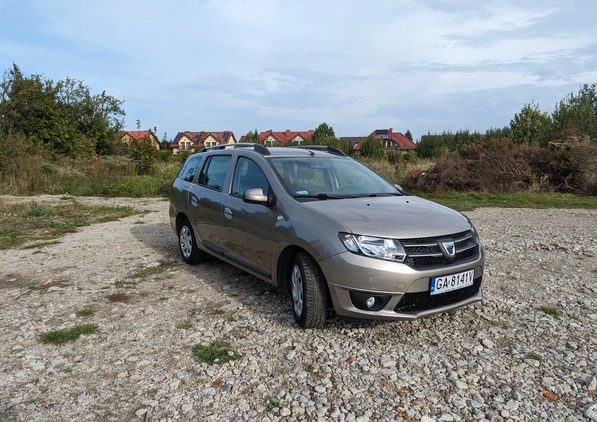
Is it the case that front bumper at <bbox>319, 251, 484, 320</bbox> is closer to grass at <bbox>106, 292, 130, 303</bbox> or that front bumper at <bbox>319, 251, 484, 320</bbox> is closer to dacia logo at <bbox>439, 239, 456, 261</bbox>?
dacia logo at <bbox>439, 239, 456, 261</bbox>

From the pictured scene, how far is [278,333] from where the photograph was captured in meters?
3.94

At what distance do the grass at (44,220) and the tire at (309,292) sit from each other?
6345 millimetres

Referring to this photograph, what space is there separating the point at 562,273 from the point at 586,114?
2058 centimetres

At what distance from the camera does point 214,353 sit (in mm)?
3559

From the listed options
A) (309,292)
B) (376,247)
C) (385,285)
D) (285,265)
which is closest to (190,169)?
(285,265)

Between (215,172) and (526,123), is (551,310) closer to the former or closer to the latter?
(215,172)

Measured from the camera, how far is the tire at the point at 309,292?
3.71 meters

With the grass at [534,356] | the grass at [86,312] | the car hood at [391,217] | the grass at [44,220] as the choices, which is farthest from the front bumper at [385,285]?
the grass at [44,220]

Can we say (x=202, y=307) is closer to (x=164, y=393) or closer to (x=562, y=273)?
(x=164, y=393)

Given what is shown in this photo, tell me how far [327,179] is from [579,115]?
22.6 m

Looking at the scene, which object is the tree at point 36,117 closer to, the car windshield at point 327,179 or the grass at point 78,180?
the grass at point 78,180

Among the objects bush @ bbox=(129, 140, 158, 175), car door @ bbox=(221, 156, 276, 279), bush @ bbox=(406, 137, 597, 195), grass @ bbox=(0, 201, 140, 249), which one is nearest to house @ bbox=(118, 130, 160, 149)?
bush @ bbox=(129, 140, 158, 175)

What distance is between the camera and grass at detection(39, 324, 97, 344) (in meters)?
3.87

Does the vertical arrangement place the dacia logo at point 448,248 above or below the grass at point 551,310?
above
